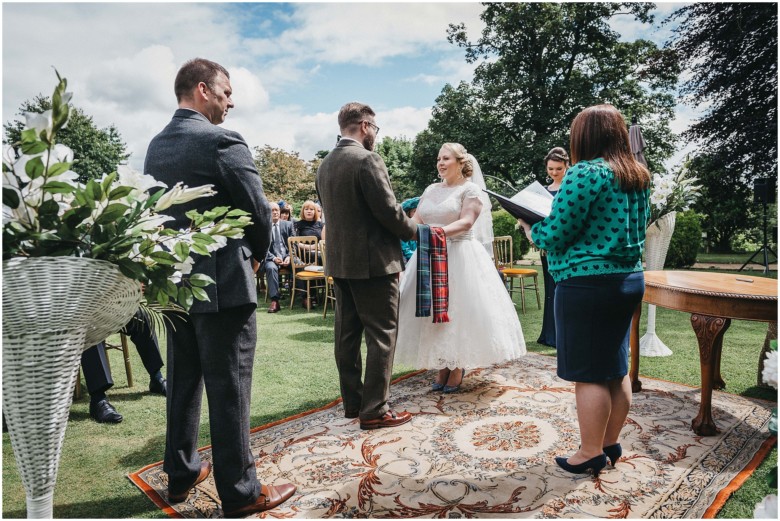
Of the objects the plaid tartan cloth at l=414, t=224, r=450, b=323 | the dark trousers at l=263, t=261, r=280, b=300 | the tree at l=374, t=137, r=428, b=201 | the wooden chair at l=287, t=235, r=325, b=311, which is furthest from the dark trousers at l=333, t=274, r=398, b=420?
Result: the tree at l=374, t=137, r=428, b=201

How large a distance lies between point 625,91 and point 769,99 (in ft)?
24.2

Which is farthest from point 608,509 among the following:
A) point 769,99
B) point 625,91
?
point 625,91

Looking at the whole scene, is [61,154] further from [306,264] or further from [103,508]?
[306,264]

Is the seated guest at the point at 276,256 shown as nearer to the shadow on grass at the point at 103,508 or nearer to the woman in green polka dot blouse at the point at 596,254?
the shadow on grass at the point at 103,508

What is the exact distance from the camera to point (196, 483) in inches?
107

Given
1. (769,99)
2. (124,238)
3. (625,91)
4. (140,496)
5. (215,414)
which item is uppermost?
(625,91)

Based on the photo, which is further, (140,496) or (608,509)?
(140,496)

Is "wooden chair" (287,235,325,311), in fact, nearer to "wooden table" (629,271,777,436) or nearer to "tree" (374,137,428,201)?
"wooden table" (629,271,777,436)

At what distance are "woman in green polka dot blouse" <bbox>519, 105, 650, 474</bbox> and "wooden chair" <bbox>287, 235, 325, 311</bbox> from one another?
5.86 metres

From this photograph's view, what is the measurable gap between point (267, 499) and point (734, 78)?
54.7ft

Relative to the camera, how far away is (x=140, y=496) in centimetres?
262

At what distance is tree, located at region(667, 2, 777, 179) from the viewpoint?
13.2m

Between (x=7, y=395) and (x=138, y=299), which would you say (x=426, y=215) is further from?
(x=7, y=395)

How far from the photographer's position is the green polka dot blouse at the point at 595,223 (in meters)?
2.40
